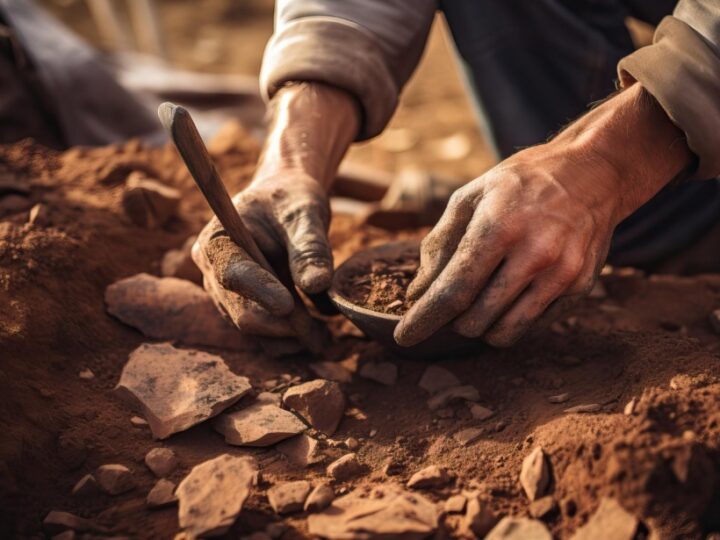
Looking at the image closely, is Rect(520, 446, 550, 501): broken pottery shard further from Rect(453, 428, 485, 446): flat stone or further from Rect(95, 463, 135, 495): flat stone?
Rect(95, 463, 135, 495): flat stone

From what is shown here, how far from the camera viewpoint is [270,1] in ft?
22.0

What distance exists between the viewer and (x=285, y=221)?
181cm

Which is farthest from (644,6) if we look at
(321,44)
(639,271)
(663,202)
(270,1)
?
(270,1)

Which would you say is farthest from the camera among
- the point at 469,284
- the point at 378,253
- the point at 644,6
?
the point at 644,6

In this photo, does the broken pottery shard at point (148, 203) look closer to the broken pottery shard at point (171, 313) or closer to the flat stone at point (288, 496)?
the broken pottery shard at point (171, 313)

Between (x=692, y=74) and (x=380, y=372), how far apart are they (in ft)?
3.31

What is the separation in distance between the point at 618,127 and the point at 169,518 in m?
1.31

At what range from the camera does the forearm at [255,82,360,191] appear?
6.62 ft

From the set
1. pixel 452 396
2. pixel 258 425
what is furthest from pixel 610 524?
pixel 258 425

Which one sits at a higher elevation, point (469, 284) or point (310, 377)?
point (469, 284)

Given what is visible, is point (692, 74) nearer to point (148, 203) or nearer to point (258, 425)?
point (258, 425)

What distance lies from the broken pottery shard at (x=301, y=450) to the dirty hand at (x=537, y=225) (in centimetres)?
31

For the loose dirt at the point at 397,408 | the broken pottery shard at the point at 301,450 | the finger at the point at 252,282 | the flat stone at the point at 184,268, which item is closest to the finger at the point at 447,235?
the loose dirt at the point at 397,408

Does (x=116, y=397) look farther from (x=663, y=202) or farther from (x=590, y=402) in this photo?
(x=663, y=202)
